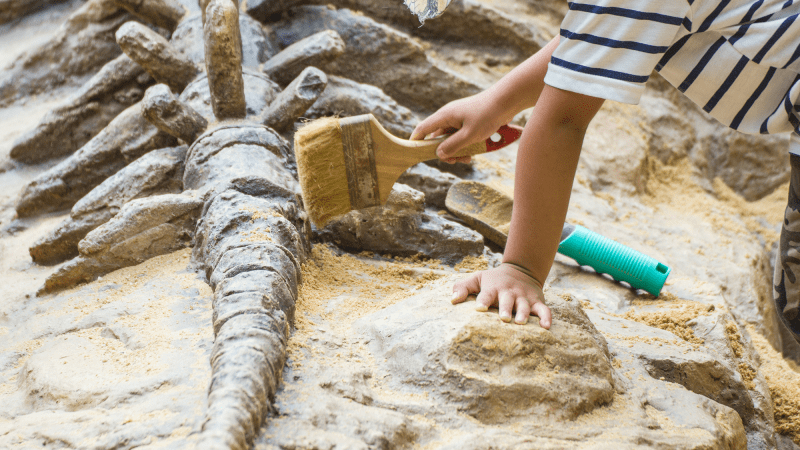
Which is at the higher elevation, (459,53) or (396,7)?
(396,7)

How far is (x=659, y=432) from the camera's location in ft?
3.76

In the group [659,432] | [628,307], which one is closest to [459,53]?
[628,307]

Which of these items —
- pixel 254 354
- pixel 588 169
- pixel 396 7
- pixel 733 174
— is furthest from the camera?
pixel 733 174

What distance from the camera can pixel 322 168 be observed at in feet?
5.34

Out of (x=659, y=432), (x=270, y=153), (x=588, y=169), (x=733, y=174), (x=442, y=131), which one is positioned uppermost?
(x=442, y=131)

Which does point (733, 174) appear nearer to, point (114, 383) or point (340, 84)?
point (340, 84)

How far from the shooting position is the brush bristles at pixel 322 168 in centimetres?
160

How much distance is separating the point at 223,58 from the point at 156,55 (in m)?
0.44

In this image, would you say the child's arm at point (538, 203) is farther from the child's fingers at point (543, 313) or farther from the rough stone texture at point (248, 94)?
the rough stone texture at point (248, 94)

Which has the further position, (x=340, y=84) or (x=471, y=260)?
(x=340, y=84)

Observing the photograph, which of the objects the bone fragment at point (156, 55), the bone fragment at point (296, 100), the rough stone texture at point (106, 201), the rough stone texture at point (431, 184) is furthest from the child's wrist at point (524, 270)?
the bone fragment at point (156, 55)

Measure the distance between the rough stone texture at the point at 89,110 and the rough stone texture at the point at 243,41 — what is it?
10.6 inches

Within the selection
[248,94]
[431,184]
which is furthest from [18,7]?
[431,184]

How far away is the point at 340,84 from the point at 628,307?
1.59m
